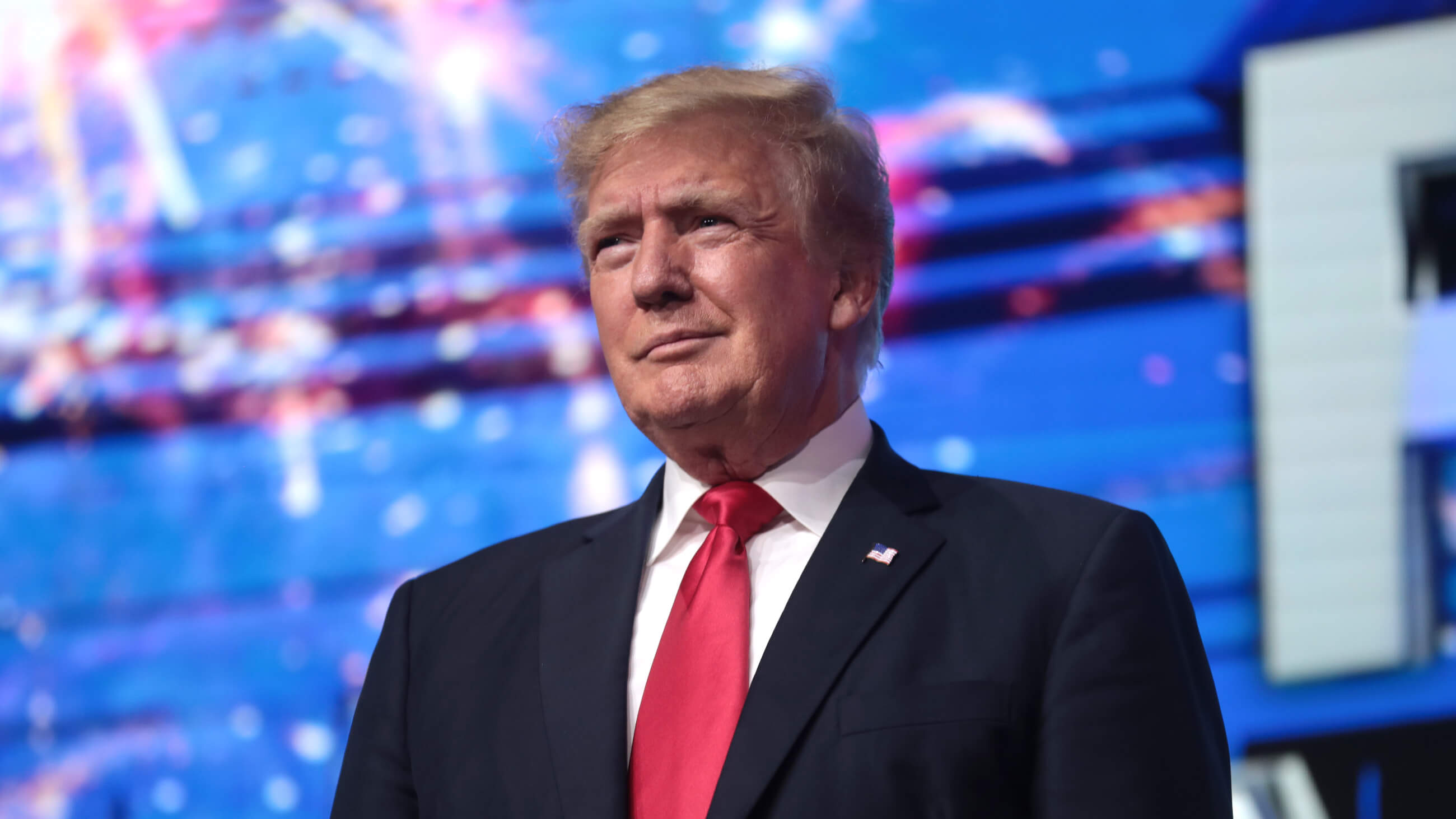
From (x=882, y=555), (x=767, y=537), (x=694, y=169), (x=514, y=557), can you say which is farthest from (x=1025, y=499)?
(x=514, y=557)

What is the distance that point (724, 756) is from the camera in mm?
1217

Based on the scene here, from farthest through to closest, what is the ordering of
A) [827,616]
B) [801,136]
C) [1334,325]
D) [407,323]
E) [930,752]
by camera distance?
[407,323] < [1334,325] < [801,136] < [827,616] < [930,752]

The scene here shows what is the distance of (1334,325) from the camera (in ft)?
7.13

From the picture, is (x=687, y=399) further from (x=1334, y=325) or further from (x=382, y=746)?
(x=1334, y=325)

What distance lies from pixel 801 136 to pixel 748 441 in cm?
37

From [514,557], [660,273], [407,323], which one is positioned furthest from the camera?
[407,323]

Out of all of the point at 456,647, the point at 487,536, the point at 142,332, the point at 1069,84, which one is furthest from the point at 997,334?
the point at 142,332

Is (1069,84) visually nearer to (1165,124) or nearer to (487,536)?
(1165,124)

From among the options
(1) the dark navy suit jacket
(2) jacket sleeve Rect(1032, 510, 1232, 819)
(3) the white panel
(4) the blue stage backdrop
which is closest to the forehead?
(1) the dark navy suit jacket

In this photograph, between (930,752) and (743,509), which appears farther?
(743,509)

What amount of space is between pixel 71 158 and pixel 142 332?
0.43 meters

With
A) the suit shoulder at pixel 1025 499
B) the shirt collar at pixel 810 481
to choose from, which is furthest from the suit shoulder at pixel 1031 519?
the shirt collar at pixel 810 481

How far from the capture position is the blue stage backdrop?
7.32 feet

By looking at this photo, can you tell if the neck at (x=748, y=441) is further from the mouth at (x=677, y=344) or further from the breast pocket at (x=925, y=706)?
the breast pocket at (x=925, y=706)
